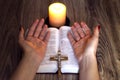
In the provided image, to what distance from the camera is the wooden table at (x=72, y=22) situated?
993mm

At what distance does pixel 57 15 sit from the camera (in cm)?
104

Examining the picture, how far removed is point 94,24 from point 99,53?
0.15m

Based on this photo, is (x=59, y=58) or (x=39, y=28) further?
(x=39, y=28)

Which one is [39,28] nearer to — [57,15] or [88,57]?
[57,15]

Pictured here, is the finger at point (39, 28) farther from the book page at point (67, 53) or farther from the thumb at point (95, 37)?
the thumb at point (95, 37)

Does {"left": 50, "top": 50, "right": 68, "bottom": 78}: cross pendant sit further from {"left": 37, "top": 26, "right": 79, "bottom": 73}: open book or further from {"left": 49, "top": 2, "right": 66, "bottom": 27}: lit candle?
{"left": 49, "top": 2, "right": 66, "bottom": 27}: lit candle

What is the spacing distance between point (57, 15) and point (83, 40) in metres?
0.15

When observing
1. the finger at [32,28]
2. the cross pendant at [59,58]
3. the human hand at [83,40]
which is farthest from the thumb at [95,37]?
the finger at [32,28]

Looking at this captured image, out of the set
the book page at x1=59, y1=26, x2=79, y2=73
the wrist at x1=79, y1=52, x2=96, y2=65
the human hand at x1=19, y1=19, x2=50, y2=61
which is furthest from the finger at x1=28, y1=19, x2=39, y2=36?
the wrist at x1=79, y1=52, x2=96, y2=65

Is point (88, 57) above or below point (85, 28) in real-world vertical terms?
below

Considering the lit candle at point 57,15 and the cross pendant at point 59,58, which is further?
the lit candle at point 57,15

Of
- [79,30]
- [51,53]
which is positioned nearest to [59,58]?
[51,53]

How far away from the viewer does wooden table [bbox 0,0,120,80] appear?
99 cm

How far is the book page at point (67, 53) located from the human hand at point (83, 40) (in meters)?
0.02
